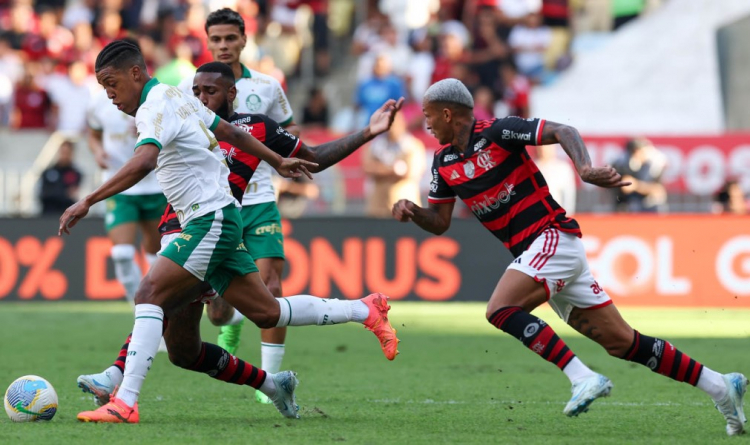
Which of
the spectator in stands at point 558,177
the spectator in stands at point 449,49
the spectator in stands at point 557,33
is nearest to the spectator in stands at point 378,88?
the spectator in stands at point 449,49

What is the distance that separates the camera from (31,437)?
256 inches

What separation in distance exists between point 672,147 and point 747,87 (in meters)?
4.19

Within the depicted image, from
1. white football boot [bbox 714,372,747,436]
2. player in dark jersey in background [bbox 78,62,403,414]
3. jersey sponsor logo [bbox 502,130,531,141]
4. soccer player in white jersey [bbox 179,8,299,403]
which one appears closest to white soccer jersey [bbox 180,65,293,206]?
soccer player in white jersey [bbox 179,8,299,403]

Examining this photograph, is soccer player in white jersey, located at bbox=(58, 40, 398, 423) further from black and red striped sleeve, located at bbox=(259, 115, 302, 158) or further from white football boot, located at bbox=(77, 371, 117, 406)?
black and red striped sleeve, located at bbox=(259, 115, 302, 158)

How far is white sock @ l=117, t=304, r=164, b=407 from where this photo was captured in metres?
6.91

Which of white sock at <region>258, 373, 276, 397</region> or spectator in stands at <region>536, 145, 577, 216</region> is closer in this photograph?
white sock at <region>258, 373, 276, 397</region>

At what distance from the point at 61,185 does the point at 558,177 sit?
729cm

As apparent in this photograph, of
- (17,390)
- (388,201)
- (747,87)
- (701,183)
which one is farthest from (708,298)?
(17,390)

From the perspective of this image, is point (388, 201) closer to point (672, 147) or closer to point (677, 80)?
point (672, 147)

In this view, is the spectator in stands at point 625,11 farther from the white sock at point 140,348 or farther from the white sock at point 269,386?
the white sock at point 140,348

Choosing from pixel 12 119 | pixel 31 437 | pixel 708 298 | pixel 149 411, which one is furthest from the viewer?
pixel 12 119

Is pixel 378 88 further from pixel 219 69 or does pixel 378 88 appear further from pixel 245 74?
Answer: pixel 219 69

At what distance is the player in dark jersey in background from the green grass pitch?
311mm

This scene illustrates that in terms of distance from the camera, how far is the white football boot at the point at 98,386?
23.6ft
